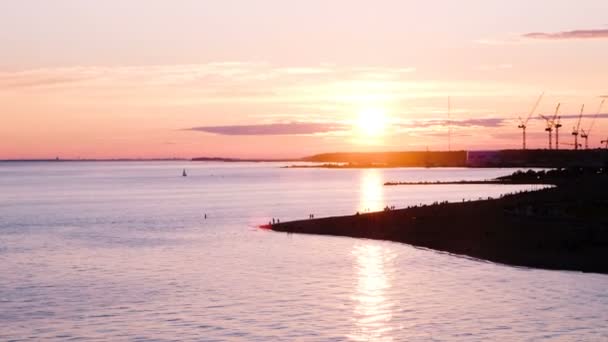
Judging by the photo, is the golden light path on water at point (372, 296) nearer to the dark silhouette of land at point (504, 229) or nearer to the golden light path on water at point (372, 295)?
the golden light path on water at point (372, 295)

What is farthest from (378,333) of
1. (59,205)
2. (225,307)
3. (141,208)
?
(59,205)

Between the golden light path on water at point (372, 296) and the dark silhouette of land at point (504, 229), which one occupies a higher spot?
the dark silhouette of land at point (504, 229)

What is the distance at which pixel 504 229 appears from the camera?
7462 cm

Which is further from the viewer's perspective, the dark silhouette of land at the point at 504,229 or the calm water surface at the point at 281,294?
the dark silhouette of land at the point at 504,229

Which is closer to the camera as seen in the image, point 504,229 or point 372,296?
point 372,296

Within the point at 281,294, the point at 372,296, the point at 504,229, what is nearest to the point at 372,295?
the point at 372,296

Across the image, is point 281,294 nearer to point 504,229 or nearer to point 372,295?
point 372,295

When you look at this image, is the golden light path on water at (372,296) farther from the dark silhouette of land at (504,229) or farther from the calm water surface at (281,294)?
the dark silhouette of land at (504,229)

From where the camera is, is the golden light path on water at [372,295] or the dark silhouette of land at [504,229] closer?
the golden light path on water at [372,295]

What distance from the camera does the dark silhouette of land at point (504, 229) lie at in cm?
6141

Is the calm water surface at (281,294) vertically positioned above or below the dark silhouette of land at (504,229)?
below

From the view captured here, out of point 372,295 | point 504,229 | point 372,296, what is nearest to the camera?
point 372,296

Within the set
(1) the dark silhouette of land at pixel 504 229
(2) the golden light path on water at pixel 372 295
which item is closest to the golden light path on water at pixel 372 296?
(2) the golden light path on water at pixel 372 295

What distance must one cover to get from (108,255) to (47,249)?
10100 millimetres
